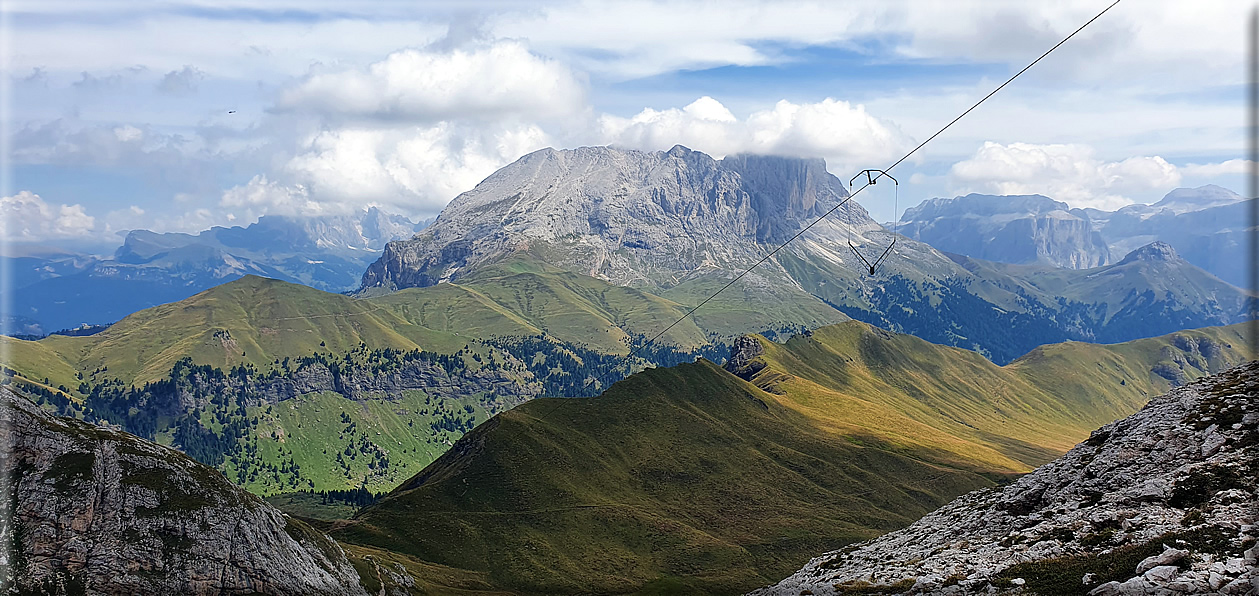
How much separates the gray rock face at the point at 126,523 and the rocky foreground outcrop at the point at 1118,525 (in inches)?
2885

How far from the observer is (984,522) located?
233 ft

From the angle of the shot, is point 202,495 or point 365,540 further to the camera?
point 365,540

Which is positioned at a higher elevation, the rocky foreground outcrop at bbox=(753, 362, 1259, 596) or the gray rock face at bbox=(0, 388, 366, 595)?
the gray rock face at bbox=(0, 388, 366, 595)

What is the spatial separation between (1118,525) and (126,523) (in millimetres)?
108531

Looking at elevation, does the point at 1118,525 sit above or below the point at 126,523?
below

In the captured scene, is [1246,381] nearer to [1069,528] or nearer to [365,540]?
[1069,528]

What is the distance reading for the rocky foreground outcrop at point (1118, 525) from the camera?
39.7 m

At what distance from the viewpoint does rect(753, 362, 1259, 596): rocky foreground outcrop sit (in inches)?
1564

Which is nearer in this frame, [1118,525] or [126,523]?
[1118,525]

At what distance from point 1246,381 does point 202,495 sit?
4795 inches

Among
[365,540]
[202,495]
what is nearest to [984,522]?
[202,495]

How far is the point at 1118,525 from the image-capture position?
5281 centimetres

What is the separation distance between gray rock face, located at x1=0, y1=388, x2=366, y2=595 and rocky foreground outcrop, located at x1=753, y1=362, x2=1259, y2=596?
7328 cm

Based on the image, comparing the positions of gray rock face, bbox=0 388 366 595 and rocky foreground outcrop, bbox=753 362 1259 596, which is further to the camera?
gray rock face, bbox=0 388 366 595
